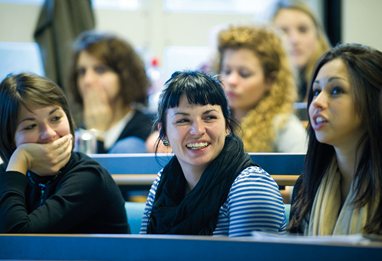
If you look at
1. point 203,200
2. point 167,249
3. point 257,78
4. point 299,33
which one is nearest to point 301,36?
point 299,33

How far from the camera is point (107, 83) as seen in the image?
316 centimetres

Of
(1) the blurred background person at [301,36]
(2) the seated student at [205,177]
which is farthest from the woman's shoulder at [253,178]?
(1) the blurred background person at [301,36]

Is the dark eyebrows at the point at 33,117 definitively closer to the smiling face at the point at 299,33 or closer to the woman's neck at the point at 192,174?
the woman's neck at the point at 192,174

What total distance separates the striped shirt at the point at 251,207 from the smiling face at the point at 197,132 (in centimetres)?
10

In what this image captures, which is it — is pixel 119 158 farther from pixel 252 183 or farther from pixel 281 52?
pixel 281 52

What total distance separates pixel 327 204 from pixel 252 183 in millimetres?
180

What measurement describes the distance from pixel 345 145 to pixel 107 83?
5.64ft

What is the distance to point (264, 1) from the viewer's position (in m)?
4.43

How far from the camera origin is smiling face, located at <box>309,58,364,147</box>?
1.57m

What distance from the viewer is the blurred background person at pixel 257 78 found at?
2.68 meters

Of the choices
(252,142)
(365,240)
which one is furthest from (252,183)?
(252,142)

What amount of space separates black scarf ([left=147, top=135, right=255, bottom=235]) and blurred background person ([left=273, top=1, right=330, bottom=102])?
182 cm

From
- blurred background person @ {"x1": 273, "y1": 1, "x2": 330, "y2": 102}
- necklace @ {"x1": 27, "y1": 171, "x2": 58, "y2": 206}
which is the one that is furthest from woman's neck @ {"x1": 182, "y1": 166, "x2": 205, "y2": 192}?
blurred background person @ {"x1": 273, "y1": 1, "x2": 330, "y2": 102}

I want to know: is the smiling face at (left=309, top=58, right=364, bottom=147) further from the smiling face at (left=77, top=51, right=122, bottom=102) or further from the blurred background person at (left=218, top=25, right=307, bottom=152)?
the smiling face at (left=77, top=51, right=122, bottom=102)
